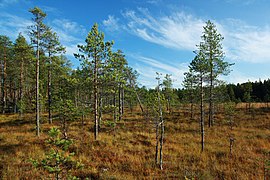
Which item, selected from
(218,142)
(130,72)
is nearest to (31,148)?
(218,142)

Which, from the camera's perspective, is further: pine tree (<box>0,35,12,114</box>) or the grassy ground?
pine tree (<box>0,35,12,114</box>)

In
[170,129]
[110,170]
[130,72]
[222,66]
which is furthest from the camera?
[130,72]

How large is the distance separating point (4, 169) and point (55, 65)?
43.5 feet

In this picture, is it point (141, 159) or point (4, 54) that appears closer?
point (141, 159)

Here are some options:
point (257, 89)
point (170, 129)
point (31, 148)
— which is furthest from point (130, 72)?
point (257, 89)

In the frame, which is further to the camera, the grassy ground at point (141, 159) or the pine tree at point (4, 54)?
the pine tree at point (4, 54)

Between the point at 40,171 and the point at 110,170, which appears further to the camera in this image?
the point at 110,170

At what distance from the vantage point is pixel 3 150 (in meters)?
12.0

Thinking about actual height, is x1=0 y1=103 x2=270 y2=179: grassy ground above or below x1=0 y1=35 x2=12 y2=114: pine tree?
below

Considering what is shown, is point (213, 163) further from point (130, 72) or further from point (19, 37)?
→ point (19, 37)

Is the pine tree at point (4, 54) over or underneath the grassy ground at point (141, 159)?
over

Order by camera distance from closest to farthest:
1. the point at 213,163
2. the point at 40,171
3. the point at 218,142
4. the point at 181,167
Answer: the point at 40,171
the point at 181,167
the point at 213,163
the point at 218,142

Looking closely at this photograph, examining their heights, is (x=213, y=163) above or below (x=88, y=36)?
below

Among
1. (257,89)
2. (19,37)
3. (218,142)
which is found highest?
(19,37)
